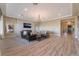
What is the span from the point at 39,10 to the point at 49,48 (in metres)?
0.69

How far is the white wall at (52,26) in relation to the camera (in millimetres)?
1937

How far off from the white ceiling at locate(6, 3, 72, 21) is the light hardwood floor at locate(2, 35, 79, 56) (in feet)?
1.35

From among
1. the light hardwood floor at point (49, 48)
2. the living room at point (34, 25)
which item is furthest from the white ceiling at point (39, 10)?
the light hardwood floor at point (49, 48)

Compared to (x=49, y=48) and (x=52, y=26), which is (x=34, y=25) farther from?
(x=49, y=48)

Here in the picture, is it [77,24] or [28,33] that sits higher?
[77,24]

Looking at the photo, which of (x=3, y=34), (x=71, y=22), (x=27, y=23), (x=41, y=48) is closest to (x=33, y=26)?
(x=27, y=23)

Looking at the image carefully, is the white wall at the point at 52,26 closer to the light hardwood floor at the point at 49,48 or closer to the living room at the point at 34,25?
the living room at the point at 34,25

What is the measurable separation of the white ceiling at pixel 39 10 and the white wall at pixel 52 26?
0.09m

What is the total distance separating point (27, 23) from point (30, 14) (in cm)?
17

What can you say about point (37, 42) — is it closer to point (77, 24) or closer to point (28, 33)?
point (28, 33)

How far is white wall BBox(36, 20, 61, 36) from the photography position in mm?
1937

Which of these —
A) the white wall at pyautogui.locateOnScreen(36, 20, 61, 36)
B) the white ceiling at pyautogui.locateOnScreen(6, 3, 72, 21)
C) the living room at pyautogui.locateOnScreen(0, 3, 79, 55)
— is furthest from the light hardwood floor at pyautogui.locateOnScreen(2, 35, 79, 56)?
the white ceiling at pyautogui.locateOnScreen(6, 3, 72, 21)

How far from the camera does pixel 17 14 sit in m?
1.87

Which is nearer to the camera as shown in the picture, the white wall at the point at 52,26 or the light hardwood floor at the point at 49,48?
the light hardwood floor at the point at 49,48
